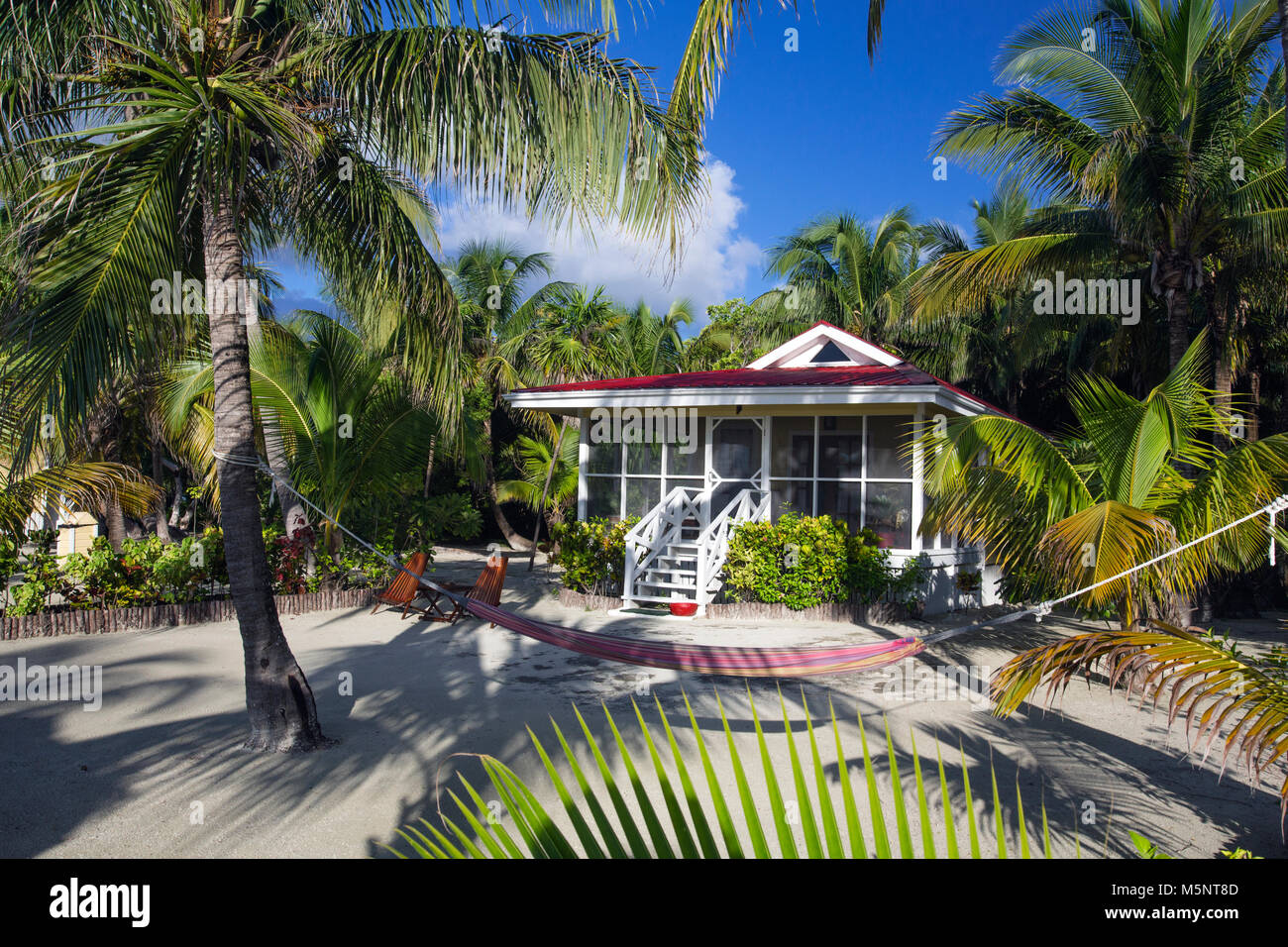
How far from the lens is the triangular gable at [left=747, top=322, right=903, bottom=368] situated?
1523 cm

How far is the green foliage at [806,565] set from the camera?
11.6 m

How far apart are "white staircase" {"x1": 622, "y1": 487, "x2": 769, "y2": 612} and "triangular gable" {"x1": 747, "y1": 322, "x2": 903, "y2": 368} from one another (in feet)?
11.2

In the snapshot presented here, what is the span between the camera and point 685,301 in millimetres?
26734

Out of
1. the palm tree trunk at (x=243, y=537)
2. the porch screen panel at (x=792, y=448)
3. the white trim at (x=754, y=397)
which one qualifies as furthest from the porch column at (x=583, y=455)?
the palm tree trunk at (x=243, y=537)

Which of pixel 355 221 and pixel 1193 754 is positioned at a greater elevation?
pixel 355 221

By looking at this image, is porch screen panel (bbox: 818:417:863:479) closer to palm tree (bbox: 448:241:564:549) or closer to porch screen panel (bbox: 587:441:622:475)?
porch screen panel (bbox: 587:441:622:475)

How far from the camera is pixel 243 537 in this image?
571 cm

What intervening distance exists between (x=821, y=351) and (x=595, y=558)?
21.0 ft

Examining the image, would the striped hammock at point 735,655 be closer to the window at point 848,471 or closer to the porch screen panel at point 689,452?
the window at point 848,471

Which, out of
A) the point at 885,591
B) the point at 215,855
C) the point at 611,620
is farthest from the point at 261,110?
the point at 885,591

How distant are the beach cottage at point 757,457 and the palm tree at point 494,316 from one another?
580 cm

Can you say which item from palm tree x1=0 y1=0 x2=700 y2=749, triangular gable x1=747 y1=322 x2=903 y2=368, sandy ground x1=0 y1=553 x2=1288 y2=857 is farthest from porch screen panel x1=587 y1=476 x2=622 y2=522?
palm tree x1=0 y1=0 x2=700 y2=749
